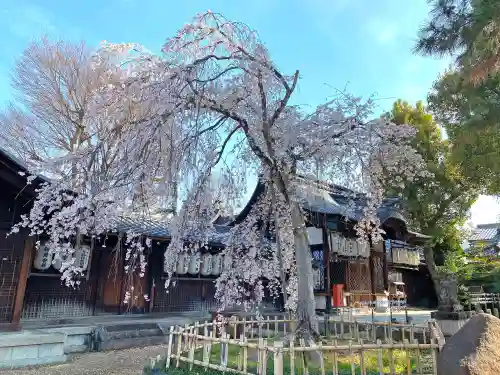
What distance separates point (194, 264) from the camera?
597 inches

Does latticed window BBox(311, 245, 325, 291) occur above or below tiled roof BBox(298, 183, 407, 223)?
below

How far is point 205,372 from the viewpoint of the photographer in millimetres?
5336

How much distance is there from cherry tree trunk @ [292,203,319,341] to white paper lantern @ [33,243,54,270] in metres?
8.00

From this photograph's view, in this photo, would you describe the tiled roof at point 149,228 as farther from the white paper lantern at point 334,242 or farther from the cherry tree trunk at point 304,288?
the cherry tree trunk at point 304,288

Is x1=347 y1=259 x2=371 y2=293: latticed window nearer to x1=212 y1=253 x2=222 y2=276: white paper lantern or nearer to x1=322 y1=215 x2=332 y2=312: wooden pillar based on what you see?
x1=322 y1=215 x2=332 y2=312: wooden pillar

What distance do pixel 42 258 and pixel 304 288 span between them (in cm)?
835

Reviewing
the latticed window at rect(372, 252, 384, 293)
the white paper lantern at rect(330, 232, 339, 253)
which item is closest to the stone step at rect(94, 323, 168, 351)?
the white paper lantern at rect(330, 232, 339, 253)

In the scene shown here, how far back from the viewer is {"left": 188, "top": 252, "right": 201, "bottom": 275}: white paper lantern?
15064 millimetres

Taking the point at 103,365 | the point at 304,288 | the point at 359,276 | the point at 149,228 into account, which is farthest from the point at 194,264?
the point at 304,288

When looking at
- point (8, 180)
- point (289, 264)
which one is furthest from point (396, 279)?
point (8, 180)

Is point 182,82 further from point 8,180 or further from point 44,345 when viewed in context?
point 44,345

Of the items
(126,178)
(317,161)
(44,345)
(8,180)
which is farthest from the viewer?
(8,180)

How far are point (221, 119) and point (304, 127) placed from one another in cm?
168

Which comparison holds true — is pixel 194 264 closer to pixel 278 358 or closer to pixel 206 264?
pixel 206 264
